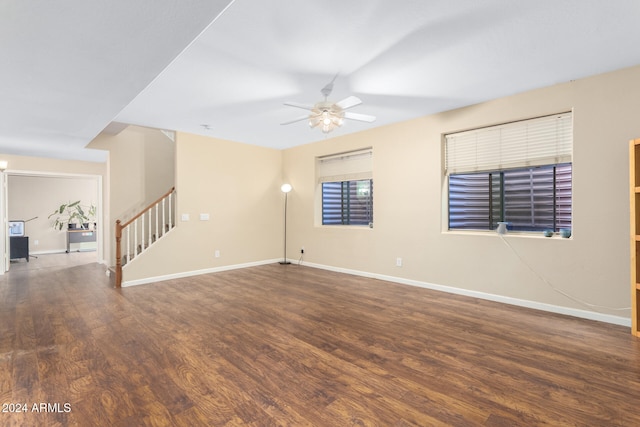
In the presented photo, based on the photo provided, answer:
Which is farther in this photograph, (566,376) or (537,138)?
(537,138)

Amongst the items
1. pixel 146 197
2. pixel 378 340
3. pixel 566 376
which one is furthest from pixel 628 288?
pixel 146 197

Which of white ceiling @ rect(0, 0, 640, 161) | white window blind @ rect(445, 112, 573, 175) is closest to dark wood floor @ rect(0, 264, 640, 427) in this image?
white window blind @ rect(445, 112, 573, 175)

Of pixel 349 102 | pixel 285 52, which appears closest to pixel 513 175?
pixel 349 102

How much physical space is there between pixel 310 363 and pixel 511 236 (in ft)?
9.79

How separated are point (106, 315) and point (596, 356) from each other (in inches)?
187

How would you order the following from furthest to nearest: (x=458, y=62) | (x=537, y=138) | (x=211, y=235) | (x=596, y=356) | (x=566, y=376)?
(x=211, y=235) < (x=537, y=138) < (x=458, y=62) < (x=596, y=356) < (x=566, y=376)

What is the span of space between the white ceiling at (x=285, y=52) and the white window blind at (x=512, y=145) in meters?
0.45

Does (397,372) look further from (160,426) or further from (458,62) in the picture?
(458,62)

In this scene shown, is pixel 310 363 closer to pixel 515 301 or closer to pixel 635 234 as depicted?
pixel 515 301

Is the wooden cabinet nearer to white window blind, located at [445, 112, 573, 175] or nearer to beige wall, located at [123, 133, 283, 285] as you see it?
white window blind, located at [445, 112, 573, 175]

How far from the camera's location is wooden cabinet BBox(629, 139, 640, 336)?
2766 millimetres

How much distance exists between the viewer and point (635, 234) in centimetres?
278

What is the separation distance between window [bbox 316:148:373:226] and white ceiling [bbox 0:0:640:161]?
5.06ft

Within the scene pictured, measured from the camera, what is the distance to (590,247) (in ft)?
10.5
